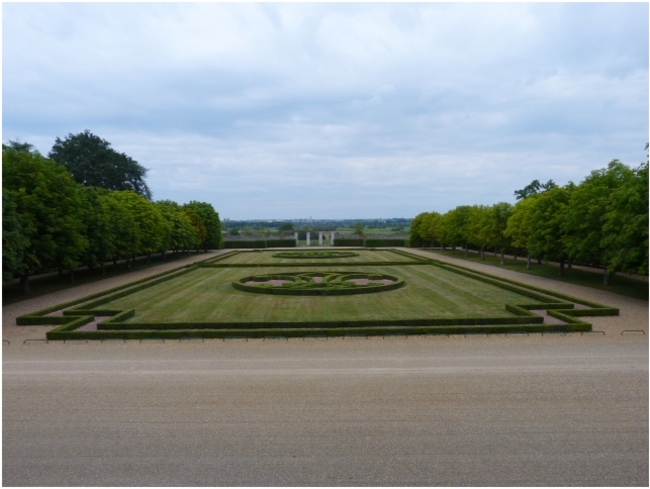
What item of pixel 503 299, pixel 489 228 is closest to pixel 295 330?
pixel 503 299

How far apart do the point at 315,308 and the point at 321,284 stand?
22.8ft

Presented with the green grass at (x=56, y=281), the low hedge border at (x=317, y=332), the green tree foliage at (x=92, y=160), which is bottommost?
the green grass at (x=56, y=281)

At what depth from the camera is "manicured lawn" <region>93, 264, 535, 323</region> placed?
22.9 meters

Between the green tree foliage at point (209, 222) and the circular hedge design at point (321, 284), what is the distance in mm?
38458

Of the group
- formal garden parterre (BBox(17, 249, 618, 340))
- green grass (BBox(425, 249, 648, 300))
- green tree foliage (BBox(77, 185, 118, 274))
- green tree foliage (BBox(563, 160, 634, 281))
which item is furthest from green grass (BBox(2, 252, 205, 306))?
green grass (BBox(425, 249, 648, 300))

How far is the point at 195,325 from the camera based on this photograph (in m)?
20.6

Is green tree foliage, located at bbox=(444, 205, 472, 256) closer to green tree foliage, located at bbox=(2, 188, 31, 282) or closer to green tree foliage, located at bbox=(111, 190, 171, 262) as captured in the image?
green tree foliage, located at bbox=(111, 190, 171, 262)

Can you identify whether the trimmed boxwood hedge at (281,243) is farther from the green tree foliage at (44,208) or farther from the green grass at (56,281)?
the green tree foliage at (44,208)

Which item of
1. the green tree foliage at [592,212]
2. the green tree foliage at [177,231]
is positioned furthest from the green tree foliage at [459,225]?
the green tree foliage at [177,231]

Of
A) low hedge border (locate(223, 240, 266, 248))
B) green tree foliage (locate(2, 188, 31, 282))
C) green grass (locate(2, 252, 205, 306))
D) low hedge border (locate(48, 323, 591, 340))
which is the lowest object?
green grass (locate(2, 252, 205, 306))

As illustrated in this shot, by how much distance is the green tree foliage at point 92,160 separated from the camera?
3297 inches

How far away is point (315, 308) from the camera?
24.9m

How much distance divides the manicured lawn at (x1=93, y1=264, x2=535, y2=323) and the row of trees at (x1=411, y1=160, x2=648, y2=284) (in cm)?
580

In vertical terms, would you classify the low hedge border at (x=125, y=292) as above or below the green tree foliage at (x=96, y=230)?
below
